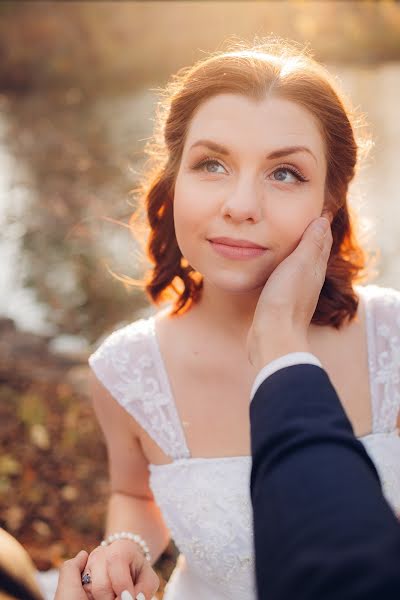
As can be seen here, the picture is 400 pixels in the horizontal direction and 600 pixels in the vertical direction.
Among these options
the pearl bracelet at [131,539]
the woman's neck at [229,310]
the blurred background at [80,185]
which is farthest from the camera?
the blurred background at [80,185]

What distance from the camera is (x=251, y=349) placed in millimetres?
1343

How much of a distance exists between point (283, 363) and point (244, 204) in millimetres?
623

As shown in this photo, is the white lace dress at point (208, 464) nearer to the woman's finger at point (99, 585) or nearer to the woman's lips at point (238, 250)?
the woman's finger at point (99, 585)

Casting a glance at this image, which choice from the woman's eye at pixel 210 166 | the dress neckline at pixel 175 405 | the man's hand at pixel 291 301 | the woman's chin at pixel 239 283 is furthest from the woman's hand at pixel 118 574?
the woman's eye at pixel 210 166

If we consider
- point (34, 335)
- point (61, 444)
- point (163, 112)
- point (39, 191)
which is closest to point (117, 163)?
point (39, 191)

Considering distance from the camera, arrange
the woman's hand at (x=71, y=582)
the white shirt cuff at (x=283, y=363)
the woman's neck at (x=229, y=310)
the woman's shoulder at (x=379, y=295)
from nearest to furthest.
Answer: the white shirt cuff at (x=283, y=363), the woman's hand at (x=71, y=582), the woman's neck at (x=229, y=310), the woman's shoulder at (x=379, y=295)

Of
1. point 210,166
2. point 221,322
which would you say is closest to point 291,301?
point 210,166

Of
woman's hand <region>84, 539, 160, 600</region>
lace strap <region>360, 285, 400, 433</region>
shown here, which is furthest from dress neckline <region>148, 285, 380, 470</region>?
woman's hand <region>84, 539, 160, 600</region>

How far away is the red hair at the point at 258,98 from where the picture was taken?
5.78ft

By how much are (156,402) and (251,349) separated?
0.84m

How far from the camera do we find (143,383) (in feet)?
6.95

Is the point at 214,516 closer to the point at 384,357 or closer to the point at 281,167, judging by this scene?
the point at 384,357

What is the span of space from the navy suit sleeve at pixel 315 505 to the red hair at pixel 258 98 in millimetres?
1018

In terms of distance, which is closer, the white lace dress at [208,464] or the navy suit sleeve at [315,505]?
the navy suit sleeve at [315,505]
